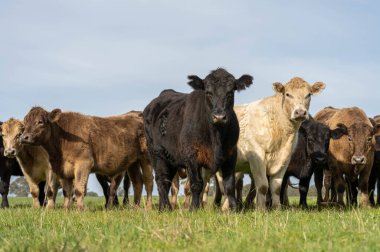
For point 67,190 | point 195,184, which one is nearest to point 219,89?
point 195,184

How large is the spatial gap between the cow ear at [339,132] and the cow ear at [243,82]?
383 cm

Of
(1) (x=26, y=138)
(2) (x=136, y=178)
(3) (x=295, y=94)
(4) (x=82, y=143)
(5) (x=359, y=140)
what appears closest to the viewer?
(3) (x=295, y=94)

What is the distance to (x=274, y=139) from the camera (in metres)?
10.9

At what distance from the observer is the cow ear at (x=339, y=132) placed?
42.4 feet

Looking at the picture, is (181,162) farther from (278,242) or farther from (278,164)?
(278,242)

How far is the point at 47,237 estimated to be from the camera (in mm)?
6168

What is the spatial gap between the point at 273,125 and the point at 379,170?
18.5ft

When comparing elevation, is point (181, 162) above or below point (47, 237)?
above

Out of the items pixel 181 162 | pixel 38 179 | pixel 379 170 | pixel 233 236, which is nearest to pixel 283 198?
pixel 379 170

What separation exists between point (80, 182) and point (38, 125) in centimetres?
158

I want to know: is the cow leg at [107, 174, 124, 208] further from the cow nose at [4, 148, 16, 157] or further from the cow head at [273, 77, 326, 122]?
the cow head at [273, 77, 326, 122]

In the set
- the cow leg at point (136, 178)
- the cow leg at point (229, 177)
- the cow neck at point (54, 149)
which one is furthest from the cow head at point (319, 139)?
the cow neck at point (54, 149)

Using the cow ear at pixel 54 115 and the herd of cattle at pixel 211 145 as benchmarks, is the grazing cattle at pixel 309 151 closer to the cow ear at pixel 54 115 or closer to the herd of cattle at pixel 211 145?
the herd of cattle at pixel 211 145

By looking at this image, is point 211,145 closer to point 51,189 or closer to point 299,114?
point 299,114
